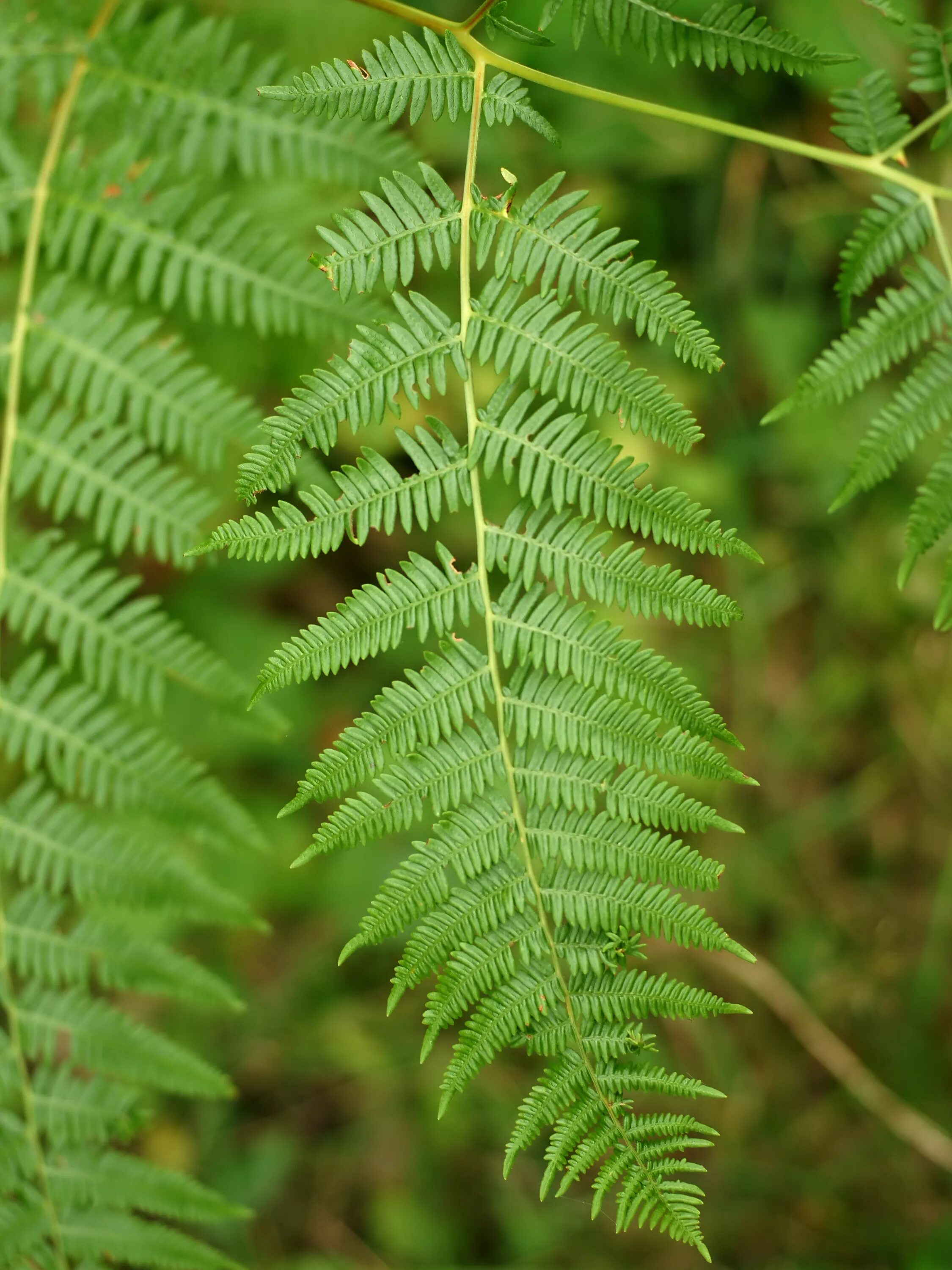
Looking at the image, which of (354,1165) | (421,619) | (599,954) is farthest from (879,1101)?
(421,619)

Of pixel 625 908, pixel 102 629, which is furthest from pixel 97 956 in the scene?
pixel 625 908

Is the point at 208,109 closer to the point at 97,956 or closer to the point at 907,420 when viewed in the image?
the point at 907,420

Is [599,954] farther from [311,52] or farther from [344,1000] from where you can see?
[311,52]

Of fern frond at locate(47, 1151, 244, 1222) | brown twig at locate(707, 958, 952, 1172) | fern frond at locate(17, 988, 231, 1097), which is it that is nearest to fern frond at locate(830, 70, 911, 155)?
fern frond at locate(17, 988, 231, 1097)

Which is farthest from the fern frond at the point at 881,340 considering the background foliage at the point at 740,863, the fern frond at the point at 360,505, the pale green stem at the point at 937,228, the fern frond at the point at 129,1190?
the fern frond at the point at 129,1190

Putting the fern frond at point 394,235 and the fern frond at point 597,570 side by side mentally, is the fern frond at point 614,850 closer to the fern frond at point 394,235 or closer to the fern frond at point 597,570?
the fern frond at point 597,570

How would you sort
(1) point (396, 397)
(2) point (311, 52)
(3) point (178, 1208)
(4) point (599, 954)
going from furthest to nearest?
(1) point (396, 397) → (2) point (311, 52) → (3) point (178, 1208) → (4) point (599, 954)

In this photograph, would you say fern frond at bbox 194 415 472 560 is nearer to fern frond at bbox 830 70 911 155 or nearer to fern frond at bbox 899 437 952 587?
fern frond at bbox 899 437 952 587
